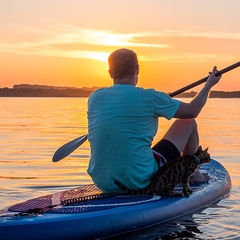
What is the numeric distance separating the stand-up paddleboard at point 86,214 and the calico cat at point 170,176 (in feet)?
0.29

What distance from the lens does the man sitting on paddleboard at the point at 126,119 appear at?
589 cm

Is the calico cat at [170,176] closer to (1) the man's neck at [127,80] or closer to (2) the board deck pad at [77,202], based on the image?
(2) the board deck pad at [77,202]

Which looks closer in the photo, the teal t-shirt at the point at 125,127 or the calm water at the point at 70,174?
the teal t-shirt at the point at 125,127

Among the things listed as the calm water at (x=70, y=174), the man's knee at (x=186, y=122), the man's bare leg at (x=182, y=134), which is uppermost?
the man's knee at (x=186, y=122)

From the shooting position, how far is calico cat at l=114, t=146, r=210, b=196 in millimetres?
6184

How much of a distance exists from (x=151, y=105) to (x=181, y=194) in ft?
3.85

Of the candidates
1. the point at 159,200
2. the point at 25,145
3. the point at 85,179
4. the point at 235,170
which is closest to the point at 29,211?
the point at 159,200

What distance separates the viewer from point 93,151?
611 centimetres

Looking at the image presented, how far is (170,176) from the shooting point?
6.22 m

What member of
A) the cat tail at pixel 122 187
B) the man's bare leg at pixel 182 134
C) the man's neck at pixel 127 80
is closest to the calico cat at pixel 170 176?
the cat tail at pixel 122 187

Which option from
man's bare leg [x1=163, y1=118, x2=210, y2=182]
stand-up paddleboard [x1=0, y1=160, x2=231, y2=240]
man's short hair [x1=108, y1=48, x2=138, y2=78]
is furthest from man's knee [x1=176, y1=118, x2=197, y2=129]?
man's short hair [x1=108, y1=48, x2=138, y2=78]

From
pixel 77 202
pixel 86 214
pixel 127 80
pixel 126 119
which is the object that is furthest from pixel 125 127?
pixel 86 214

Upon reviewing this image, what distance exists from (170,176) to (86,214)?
109 centimetres

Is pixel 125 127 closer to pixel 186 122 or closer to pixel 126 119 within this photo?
pixel 126 119
